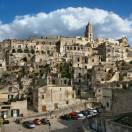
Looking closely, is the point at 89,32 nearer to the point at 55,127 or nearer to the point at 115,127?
the point at 55,127

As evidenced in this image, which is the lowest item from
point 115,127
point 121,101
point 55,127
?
point 55,127

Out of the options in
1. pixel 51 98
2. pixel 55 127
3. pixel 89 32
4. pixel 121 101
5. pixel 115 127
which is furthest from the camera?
pixel 89 32

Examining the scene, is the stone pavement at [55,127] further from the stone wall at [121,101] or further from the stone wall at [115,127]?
the stone wall at [115,127]

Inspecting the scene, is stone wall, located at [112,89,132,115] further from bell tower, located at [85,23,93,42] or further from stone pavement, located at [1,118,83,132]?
bell tower, located at [85,23,93,42]

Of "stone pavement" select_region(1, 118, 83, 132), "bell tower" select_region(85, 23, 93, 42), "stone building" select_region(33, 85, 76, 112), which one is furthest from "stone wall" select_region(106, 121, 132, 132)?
"bell tower" select_region(85, 23, 93, 42)

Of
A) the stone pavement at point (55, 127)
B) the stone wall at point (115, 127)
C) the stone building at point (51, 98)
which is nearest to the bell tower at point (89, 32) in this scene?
the stone building at point (51, 98)

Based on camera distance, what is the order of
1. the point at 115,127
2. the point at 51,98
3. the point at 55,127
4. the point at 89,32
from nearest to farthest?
the point at 115,127 < the point at 55,127 < the point at 51,98 < the point at 89,32

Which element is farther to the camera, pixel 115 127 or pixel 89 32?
pixel 89 32

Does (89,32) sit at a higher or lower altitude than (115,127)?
higher

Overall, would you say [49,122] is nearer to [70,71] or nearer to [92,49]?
[70,71]

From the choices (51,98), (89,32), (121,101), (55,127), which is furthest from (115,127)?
(89,32)

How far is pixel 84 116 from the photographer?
42.4m

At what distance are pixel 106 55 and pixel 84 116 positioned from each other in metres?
42.2

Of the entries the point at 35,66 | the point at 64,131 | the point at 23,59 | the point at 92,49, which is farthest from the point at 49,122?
the point at 92,49
